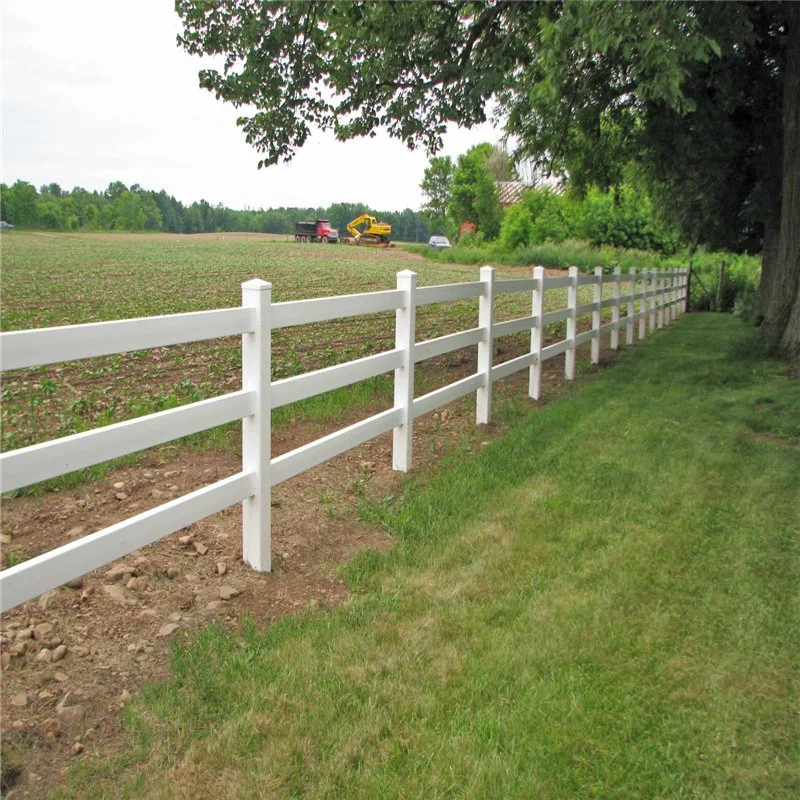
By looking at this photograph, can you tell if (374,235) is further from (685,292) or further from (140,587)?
(140,587)

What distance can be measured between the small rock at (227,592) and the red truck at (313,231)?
6779 cm

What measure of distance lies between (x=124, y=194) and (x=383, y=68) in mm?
128031

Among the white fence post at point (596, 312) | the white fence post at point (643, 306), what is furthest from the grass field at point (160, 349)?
the white fence post at point (643, 306)

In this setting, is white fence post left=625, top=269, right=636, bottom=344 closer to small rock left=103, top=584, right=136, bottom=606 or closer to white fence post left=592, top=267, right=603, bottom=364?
white fence post left=592, top=267, right=603, bottom=364

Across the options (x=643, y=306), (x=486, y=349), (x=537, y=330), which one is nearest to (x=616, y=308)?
(x=643, y=306)

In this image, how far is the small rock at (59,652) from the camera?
352cm

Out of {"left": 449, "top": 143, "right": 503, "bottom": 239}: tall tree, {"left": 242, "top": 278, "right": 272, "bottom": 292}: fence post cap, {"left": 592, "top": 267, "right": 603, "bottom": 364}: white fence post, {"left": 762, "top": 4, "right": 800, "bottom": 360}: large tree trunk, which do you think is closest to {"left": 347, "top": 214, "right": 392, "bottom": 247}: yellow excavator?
{"left": 449, "top": 143, "right": 503, "bottom": 239}: tall tree

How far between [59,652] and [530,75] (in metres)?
9.06

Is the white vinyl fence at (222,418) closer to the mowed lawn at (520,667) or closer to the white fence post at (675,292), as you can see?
the mowed lawn at (520,667)

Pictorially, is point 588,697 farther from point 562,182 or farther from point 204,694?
point 562,182

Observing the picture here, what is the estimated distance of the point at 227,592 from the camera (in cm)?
417

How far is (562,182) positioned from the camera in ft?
55.7

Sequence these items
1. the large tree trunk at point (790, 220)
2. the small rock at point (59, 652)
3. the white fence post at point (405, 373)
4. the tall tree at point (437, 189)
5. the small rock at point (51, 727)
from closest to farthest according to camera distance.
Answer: the small rock at point (51, 727) → the small rock at point (59, 652) → the white fence post at point (405, 373) → the large tree trunk at point (790, 220) → the tall tree at point (437, 189)

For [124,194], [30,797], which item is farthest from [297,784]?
[124,194]
